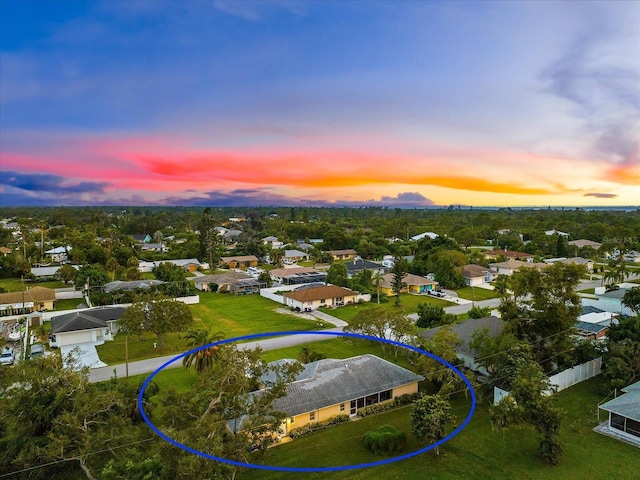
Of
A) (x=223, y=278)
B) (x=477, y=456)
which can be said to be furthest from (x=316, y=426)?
(x=223, y=278)

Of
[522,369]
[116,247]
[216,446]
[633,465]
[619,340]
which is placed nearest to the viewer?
[216,446]

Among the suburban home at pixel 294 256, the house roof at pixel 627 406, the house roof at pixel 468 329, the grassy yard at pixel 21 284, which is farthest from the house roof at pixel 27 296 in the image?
the house roof at pixel 627 406

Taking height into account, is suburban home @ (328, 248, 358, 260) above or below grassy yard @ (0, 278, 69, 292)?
above

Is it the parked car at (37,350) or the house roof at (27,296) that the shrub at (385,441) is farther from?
the house roof at (27,296)

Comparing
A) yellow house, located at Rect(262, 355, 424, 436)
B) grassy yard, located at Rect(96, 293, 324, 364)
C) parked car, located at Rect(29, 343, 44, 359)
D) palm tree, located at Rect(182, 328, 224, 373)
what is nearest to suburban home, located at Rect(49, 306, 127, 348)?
parked car, located at Rect(29, 343, 44, 359)

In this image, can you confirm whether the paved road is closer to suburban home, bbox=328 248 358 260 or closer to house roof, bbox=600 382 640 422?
house roof, bbox=600 382 640 422

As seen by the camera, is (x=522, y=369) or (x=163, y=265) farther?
(x=163, y=265)

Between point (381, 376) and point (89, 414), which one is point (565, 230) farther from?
point (89, 414)

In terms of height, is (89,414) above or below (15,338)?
above

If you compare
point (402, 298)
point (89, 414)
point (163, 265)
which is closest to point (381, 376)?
point (89, 414)
